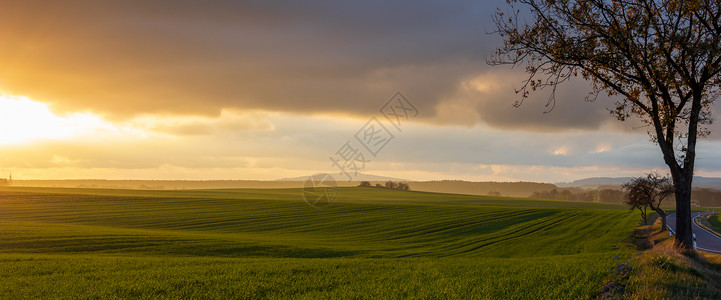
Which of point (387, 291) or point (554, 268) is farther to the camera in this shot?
point (554, 268)

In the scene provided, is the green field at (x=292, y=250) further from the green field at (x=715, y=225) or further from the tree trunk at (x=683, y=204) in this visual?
the green field at (x=715, y=225)

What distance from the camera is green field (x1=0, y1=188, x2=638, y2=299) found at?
1143cm

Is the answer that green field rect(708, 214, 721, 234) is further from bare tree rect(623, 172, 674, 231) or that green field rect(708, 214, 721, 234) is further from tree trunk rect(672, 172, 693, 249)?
tree trunk rect(672, 172, 693, 249)

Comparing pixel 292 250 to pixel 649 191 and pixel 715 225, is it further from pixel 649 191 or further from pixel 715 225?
pixel 715 225

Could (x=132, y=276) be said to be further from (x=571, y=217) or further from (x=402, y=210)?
(x=571, y=217)

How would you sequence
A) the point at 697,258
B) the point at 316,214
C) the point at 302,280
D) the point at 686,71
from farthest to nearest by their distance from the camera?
the point at 316,214, the point at 686,71, the point at 697,258, the point at 302,280

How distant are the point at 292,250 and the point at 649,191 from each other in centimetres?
4213

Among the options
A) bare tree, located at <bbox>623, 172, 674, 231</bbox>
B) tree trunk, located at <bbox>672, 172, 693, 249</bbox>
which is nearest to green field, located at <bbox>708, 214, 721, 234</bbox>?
bare tree, located at <bbox>623, 172, 674, 231</bbox>

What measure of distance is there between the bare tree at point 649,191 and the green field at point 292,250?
4787mm

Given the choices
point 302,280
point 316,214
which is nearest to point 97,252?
point 302,280

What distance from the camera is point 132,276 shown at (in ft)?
46.2

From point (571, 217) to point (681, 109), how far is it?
6035 cm

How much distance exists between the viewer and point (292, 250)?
108 ft

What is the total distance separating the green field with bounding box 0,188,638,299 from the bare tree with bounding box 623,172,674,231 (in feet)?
15.7
